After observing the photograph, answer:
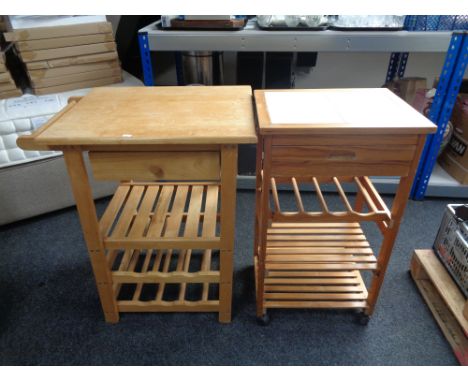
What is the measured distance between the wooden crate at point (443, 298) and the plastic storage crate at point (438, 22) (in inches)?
38.6

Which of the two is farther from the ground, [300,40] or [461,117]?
[300,40]

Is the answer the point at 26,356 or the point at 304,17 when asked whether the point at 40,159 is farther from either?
the point at 304,17

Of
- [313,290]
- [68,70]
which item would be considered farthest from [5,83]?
[313,290]

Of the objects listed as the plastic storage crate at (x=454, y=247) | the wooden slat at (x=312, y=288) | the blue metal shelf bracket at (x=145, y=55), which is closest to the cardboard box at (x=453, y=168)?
the plastic storage crate at (x=454, y=247)

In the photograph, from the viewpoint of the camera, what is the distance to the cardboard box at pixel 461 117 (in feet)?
6.05

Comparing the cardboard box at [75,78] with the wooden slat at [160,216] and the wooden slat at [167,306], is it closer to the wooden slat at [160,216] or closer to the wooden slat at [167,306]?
the wooden slat at [160,216]

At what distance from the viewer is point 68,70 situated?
1.80 meters

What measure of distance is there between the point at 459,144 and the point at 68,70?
2.14m

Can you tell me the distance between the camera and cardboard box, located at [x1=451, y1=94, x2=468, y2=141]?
72.6 inches

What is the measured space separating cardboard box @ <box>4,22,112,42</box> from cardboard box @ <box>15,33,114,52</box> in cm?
2

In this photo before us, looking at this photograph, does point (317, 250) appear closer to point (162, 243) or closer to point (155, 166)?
point (162, 243)

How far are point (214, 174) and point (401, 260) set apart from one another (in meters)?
1.07
